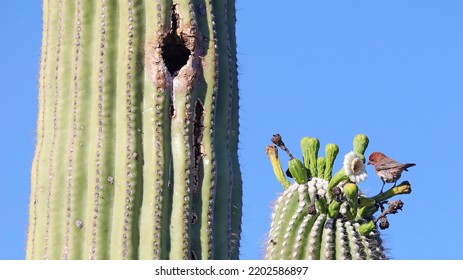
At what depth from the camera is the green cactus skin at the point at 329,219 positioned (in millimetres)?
7383

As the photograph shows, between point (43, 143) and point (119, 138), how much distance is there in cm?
43

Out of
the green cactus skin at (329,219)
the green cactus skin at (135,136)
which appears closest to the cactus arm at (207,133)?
the green cactus skin at (135,136)

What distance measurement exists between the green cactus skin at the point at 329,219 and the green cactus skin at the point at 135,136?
3.42ft

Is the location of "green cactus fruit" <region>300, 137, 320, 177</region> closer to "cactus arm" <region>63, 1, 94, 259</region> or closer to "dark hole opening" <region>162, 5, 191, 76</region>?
"dark hole opening" <region>162, 5, 191, 76</region>

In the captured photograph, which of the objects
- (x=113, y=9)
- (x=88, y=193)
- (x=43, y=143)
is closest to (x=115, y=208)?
(x=88, y=193)

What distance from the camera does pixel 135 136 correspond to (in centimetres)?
619

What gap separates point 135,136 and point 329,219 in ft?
5.74

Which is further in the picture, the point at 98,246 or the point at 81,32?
the point at 81,32

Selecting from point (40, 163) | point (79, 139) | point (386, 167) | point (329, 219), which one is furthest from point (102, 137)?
point (386, 167)

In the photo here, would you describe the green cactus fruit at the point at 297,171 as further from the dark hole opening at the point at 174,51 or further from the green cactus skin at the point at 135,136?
the dark hole opening at the point at 174,51

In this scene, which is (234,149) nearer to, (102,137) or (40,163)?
(102,137)

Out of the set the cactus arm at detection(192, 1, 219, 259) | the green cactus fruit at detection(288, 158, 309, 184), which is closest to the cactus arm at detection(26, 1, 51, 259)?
the cactus arm at detection(192, 1, 219, 259)
